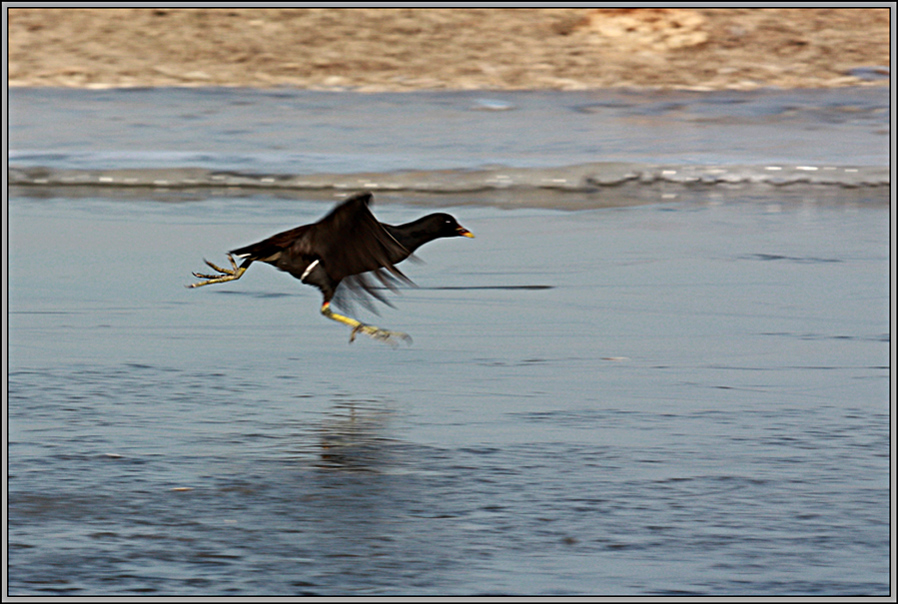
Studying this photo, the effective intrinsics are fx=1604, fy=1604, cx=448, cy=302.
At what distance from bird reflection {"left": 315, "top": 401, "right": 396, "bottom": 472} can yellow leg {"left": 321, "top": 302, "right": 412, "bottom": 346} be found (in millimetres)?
766

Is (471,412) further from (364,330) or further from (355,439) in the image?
(364,330)

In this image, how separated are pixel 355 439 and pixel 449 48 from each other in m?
11.6

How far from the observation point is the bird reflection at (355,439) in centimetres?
456

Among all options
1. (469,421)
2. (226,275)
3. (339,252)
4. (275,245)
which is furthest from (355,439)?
(226,275)

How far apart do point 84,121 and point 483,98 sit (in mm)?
3487

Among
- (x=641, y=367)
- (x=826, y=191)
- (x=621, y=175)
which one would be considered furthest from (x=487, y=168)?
(x=641, y=367)

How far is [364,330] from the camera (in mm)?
6086

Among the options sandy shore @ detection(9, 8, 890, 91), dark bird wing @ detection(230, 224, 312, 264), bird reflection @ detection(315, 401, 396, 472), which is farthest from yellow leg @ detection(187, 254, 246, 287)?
sandy shore @ detection(9, 8, 890, 91)

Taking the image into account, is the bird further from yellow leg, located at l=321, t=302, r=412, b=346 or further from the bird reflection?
the bird reflection

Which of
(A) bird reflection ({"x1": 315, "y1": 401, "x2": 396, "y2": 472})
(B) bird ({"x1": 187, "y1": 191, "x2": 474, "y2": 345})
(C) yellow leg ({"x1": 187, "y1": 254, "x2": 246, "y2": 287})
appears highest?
(B) bird ({"x1": 187, "y1": 191, "x2": 474, "y2": 345})

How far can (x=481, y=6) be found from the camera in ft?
55.0

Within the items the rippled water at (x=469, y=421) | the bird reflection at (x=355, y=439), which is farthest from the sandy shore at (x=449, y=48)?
the bird reflection at (x=355, y=439)

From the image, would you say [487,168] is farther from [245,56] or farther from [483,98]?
[245,56]

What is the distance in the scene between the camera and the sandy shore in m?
15.3
